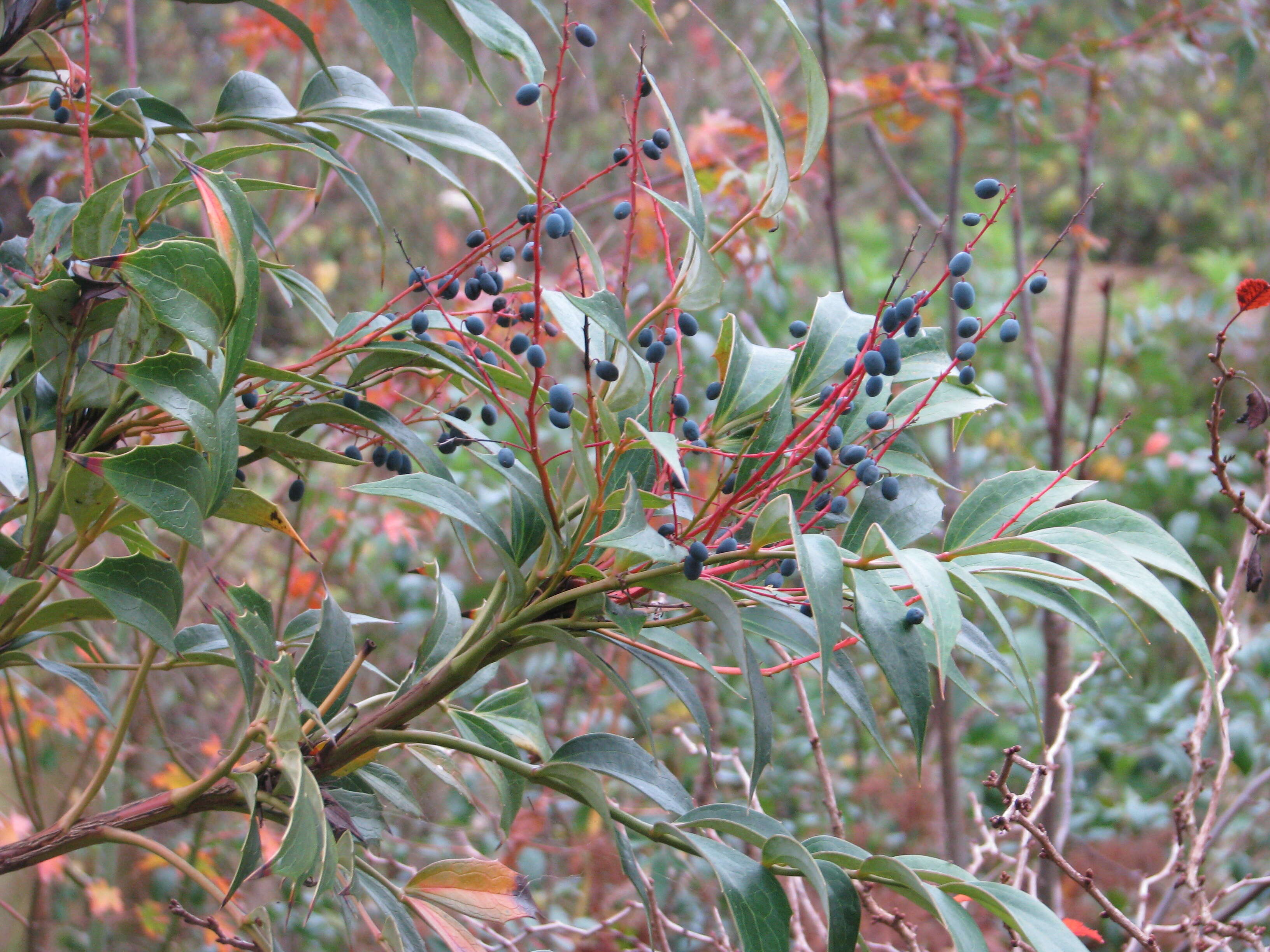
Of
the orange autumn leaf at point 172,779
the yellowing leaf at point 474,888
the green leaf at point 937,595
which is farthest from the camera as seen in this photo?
the orange autumn leaf at point 172,779

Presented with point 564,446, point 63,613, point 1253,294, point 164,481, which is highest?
point 1253,294

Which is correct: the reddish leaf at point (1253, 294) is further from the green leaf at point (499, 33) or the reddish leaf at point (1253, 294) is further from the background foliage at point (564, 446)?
the green leaf at point (499, 33)

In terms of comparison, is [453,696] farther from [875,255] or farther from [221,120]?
[875,255]

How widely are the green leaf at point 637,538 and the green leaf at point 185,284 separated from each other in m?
0.20

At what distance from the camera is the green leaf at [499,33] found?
545 mm

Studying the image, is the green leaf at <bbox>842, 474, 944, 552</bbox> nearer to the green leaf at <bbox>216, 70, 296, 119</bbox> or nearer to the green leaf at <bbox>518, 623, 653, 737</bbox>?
the green leaf at <bbox>518, 623, 653, 737</bbox>

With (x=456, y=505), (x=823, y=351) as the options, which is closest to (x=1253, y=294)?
(x=823, y=351)

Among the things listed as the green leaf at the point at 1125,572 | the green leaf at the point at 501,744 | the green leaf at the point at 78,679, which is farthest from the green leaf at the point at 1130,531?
the green leaf at the point at 78,679

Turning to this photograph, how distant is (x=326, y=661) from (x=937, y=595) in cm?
37

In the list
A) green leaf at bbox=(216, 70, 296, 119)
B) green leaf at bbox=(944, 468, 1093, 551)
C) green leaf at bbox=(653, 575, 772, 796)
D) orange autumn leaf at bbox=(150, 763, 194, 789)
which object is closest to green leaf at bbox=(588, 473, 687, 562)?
green leaf at bbox=(653, 575, 772, 796)

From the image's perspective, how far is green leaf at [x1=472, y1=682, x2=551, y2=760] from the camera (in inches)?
24.2

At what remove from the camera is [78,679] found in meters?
0.70

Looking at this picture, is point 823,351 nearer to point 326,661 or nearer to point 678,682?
point 678,682

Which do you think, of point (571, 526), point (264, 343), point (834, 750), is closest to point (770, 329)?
point (834, 750)
